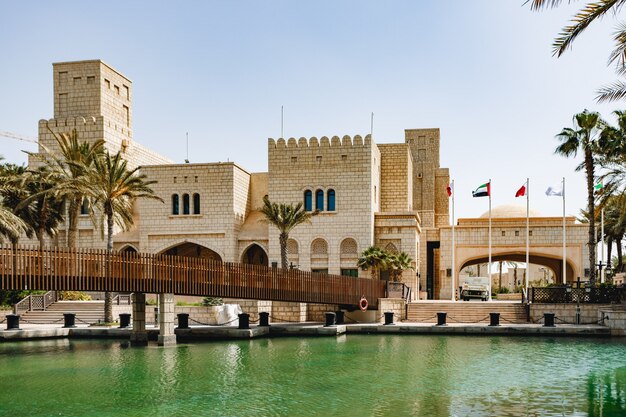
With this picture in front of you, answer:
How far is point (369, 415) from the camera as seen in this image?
1236 centimetres

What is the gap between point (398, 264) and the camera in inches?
1395

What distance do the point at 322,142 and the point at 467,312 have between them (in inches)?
519

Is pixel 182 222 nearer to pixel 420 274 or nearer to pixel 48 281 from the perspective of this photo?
pixel 420 274

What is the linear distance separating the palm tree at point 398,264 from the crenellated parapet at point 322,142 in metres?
6.68

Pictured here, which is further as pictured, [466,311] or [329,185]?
[329,185]

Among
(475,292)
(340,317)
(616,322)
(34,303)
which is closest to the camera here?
(616,322)

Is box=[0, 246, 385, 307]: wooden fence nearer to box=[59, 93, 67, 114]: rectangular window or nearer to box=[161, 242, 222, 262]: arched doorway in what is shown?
box=[161, 242, 222, 262]: arched doorway

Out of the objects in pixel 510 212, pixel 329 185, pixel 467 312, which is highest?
pixel 329 185

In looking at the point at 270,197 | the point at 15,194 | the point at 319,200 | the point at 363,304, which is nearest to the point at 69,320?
the point at 15,194

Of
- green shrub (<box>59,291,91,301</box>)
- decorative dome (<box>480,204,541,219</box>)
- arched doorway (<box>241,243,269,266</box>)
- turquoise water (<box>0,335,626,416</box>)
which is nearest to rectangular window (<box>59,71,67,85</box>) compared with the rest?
green shrub (<box>59,291,91,301</box>)

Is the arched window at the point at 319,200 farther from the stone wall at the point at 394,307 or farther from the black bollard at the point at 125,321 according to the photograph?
the black bollard at the point at 125,321

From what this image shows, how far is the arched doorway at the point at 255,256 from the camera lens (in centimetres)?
4116

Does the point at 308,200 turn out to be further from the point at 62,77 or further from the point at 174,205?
the point at 62,77

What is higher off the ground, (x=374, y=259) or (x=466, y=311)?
(x=374, y=259)
